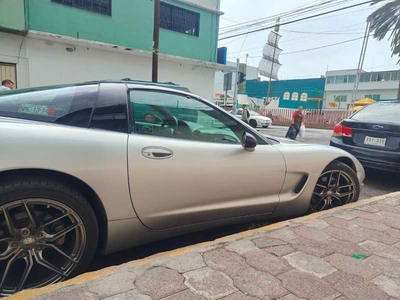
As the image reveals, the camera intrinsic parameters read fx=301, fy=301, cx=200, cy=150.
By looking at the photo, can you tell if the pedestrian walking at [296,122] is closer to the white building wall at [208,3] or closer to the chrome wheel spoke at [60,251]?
the white building wall at [208,3]

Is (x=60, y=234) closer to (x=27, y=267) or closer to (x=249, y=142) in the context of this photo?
(x=27, y=267)

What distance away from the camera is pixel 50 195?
67.9 inches

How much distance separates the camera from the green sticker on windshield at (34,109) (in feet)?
6.57

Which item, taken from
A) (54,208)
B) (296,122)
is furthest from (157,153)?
(296,122)

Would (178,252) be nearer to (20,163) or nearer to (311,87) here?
(20,163)

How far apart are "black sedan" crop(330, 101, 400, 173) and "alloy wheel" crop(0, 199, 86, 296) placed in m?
4.46

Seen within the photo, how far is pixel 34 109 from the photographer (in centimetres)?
203

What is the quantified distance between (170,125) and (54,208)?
3.55 feet

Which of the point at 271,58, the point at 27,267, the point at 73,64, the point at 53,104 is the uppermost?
the point at 271,58

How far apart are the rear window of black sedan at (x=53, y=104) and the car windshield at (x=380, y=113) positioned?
449 cm

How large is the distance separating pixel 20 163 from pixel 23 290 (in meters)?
0.70

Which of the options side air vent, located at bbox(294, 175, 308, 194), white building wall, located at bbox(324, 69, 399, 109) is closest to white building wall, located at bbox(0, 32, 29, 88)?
side air vent, located at bbox(294, 175, 308, 194)

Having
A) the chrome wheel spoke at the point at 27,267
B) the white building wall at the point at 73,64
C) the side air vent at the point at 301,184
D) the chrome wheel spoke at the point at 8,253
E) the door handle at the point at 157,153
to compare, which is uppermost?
the white building wall at the point at 73,64

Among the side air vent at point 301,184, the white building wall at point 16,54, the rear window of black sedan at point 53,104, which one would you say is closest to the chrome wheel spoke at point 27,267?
the rear window of black sedan at point 53,104
